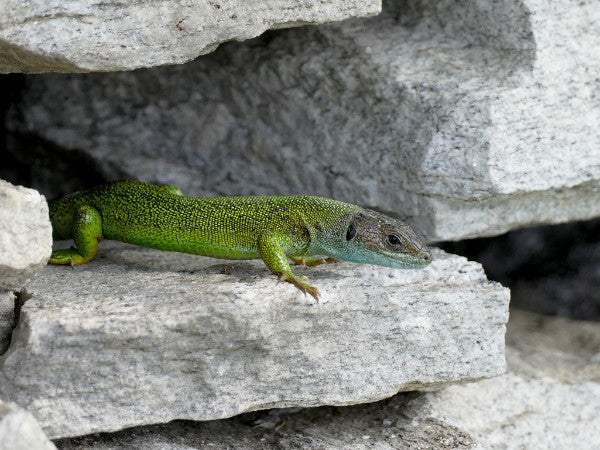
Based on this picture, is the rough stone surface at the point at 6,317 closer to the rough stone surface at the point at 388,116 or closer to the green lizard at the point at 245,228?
the green lizard at the point at 245,228

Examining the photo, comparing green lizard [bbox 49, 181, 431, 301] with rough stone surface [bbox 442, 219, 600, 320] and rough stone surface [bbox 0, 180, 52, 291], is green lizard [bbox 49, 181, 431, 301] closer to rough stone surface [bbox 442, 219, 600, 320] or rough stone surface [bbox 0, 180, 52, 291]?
rough stone surface [bbox 0, 180, 52, 291]

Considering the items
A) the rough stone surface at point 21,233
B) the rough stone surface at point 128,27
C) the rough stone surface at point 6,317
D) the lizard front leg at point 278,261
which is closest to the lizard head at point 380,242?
the lizard front leg at point 278,261

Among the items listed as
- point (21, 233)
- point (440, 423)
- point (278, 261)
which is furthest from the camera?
point (440, 423)

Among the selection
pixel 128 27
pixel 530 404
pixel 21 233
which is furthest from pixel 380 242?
pixel 21 233

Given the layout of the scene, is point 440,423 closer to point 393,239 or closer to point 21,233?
point 393,239

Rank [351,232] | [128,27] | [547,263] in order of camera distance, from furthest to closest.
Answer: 1. [547,263]
2. [351,232]
3. [128,27]

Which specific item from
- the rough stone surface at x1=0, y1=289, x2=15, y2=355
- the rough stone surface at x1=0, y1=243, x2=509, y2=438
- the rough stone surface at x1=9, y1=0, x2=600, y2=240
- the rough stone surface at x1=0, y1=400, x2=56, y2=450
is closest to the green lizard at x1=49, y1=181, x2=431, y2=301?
the rough stone surface at x1=0, y1=243, x2=509, y2=438
